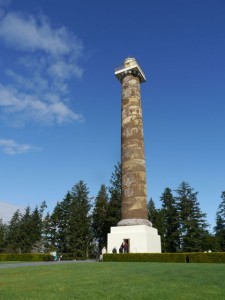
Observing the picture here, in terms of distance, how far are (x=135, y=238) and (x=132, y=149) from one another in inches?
318

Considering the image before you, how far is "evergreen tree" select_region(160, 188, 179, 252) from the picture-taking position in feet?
190

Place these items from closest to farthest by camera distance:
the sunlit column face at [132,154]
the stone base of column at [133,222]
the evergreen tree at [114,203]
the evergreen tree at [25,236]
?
the stone base of column at [133,222]
the sunlit column face at [132,154]
the evergreen tree at [114,203]
the evergreen tree at [25,236]

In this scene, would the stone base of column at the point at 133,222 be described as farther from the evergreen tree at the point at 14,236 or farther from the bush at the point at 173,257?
the evergreen tree at the point at 14,236

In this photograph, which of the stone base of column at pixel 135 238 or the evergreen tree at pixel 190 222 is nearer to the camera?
the stone base of column at pixel 135 238

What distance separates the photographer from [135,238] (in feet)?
91.2

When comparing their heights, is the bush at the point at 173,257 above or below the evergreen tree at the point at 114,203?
below

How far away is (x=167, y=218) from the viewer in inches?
2457

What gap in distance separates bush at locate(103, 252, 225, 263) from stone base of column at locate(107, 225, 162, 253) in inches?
136


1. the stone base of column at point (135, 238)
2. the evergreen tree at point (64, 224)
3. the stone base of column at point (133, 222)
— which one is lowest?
the stone base of column at point (135, 238)

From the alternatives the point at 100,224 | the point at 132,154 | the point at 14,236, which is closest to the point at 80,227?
the point at 100,224

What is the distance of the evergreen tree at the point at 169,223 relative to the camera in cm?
5806

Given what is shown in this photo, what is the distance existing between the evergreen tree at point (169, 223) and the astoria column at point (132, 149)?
102 feet

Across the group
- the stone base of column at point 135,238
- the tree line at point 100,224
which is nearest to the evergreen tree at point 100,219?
the tree line at point 100,224

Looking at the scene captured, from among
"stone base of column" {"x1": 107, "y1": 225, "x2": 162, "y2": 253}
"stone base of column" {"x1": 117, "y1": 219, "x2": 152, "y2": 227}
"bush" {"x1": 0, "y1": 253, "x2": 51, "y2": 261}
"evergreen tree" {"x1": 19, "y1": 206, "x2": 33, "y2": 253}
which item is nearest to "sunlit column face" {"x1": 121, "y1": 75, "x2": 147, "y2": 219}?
"stone base of column" {"x1": 117, "y1": 219, "x2": 152, "y2": 227}
